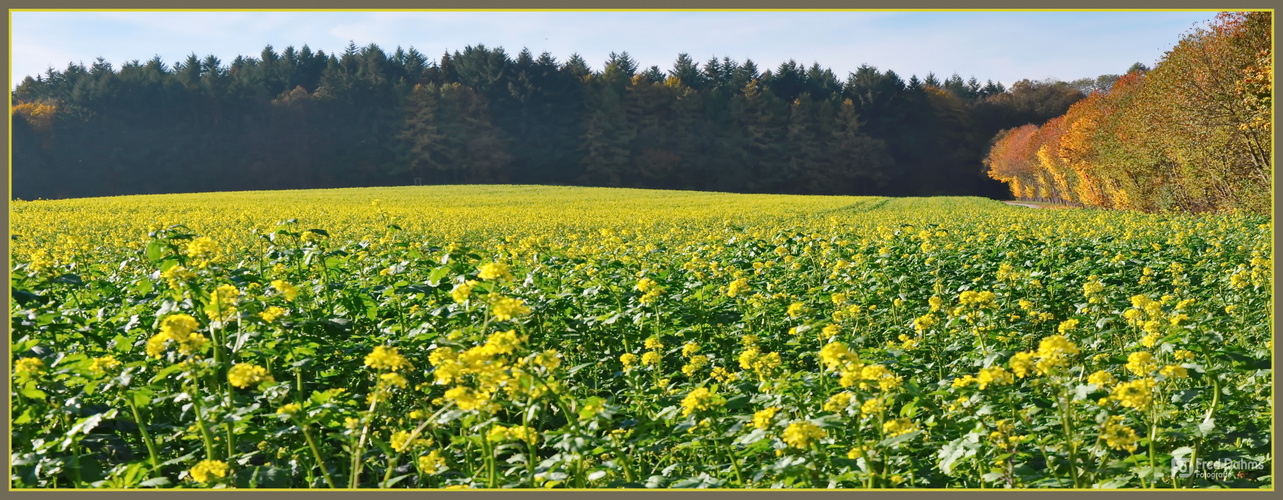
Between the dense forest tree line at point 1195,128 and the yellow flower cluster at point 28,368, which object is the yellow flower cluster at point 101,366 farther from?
the dense forest tree line at point 1195,128

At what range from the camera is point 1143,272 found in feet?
24.4

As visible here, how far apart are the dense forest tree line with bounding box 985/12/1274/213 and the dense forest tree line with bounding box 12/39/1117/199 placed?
39882 mm

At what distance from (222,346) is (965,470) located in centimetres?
289

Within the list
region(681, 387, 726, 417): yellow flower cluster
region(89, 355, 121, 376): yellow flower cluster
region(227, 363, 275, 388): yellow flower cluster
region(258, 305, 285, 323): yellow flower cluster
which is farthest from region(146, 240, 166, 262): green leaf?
region(681, 387, 726, 417): yellow flower cluster

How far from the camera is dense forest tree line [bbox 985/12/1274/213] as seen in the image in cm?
1680

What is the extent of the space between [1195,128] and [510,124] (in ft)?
188

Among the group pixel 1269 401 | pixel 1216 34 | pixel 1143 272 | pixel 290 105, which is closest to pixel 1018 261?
pixel 1143 272

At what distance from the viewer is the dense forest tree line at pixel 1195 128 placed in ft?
55.1

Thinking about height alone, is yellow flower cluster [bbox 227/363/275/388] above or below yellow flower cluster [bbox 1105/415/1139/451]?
above

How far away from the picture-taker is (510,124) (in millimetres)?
71062

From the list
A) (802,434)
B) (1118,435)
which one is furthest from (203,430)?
(1118,435)

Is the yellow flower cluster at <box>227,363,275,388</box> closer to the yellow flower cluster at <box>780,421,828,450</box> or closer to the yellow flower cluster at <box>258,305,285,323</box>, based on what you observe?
the yellow flower cluster at <box>258,305,285,323</box>

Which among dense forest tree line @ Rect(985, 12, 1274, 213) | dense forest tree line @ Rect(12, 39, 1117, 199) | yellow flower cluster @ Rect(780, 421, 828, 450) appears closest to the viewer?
yellow flower cluster @ Rect(780, 421, 828, 450)

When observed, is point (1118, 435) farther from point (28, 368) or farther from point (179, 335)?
point (28, 368)
